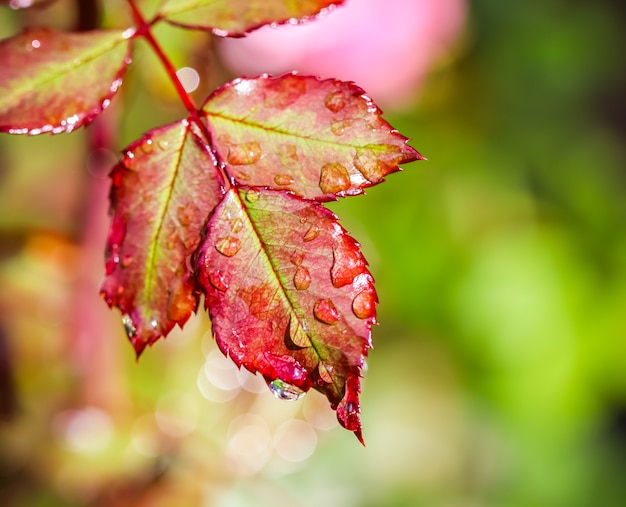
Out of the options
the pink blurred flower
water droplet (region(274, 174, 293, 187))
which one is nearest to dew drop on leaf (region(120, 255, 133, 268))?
water droplet (region(274, 174, 293, 187))

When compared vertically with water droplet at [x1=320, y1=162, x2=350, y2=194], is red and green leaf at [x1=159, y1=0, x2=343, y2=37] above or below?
above

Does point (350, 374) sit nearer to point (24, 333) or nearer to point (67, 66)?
point (67, 66)

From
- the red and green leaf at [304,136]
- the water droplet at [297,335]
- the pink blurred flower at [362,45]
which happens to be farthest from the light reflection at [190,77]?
the water droplet at [297,335]

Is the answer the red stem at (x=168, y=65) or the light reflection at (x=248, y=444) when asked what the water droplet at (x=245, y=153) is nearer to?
the red stem at (x=168, y=65)

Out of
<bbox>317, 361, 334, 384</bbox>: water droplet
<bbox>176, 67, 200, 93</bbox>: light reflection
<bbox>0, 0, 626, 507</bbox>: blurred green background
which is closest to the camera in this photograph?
<bbox>317, 361, 334, 384</bbox>: water droplet

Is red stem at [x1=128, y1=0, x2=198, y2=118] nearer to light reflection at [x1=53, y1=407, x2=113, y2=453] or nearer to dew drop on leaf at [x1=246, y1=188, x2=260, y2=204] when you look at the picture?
dew drop on leaf at [x1=246, y1=188, x2=260, y2=204]

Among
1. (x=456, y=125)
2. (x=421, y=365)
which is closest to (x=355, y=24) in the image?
(x=456, y=125)

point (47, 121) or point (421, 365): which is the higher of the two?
point (47, 121)
